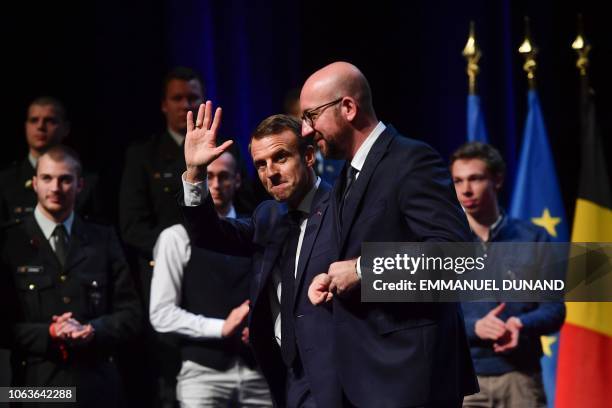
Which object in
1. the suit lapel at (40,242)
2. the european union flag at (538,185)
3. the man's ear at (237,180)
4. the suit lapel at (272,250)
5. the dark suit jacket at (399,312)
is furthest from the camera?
the european union flag at (538,185)

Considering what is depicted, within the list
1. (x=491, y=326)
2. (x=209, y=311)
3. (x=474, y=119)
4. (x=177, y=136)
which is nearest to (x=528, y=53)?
(x=474, y=119)

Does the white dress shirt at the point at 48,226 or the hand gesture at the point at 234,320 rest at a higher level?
the white dress shirt at the point at 48,226

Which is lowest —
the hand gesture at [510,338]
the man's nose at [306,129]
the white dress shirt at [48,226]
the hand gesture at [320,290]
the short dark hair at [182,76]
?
the hand gesture at [510,338]

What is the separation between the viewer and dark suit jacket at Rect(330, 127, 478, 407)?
114 inches

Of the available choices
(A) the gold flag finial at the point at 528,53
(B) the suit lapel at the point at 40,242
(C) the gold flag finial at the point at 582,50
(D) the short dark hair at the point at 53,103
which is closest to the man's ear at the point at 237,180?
(B) the suit lapel at the point at 40,242

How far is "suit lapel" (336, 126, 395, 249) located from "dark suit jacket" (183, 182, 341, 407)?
138 mm

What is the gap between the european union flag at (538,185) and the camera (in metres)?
5.59

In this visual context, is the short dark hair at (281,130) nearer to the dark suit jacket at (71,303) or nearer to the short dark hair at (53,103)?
the dark suit jacket at (71,303)

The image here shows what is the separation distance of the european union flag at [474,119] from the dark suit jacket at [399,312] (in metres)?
2.54

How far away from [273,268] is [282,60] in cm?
248

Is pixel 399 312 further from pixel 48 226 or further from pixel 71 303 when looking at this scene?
pixel 48 226

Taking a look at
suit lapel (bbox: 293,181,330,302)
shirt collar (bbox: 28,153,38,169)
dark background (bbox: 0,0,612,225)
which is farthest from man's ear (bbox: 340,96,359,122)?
dark background (bbox: 0,0,612,225)

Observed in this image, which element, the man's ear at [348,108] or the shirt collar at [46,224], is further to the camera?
the shirt collar at [46,224]

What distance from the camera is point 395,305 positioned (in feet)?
9.66
